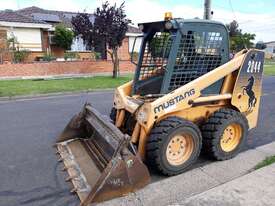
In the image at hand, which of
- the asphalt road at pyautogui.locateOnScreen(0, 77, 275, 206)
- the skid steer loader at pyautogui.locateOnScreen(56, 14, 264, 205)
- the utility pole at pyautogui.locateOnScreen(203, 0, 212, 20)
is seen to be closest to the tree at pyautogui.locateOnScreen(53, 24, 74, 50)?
the utility pole at pyautogui.locateOnScreen(203, 0, 212, 20)

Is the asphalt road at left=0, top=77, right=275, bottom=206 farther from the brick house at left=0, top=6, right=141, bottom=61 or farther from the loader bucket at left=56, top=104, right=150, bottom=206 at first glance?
the brick house at left=0, top=6, right=141, bottom=61

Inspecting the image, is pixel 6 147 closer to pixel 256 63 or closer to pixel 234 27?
pixel 256 63

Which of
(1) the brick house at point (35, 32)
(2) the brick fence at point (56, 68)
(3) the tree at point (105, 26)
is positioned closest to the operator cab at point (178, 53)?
(3) the tree at point (105, 26)

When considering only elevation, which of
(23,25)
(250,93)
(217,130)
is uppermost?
(23,25)

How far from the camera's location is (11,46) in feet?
58.3

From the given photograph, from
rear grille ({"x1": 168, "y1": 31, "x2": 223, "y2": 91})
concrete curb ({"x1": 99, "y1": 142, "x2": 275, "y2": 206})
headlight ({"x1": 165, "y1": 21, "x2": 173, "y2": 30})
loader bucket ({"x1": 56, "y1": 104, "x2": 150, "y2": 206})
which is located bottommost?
concrete curb ({"x1": 99, "y1": 142, "x2": 275, "y2": 206})

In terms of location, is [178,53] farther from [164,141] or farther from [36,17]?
[36,17]

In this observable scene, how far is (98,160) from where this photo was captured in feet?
12.5

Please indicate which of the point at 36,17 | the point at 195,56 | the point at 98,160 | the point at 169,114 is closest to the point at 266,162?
the point at 169,114

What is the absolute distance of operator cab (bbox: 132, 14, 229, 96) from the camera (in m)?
3.99

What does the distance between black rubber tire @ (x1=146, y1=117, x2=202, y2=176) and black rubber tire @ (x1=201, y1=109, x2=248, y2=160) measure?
36cm

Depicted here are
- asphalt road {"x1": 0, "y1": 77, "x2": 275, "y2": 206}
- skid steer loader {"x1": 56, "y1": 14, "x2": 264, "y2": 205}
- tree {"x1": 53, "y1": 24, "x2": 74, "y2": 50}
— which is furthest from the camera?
tree {"x1": 53, "y1": 24, "x2": 74, "y2": 50}

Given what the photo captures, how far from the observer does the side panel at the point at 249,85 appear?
433 cm

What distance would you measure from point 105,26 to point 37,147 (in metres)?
11.5
